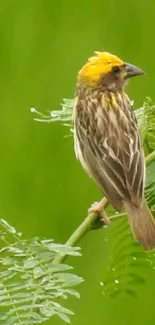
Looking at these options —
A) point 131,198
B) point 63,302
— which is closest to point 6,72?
point 63,302

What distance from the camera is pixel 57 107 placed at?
364 centimetres

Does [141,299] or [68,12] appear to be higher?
[68,12]

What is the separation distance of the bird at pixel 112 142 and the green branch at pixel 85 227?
0.04ft

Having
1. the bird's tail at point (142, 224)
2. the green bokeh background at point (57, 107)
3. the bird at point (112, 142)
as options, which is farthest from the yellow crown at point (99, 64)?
the green bokeh background at point (57, 107)

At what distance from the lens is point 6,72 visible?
3.81m

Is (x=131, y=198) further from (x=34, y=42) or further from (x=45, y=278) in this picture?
(x=34, y=42)

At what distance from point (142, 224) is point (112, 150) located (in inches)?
14.2

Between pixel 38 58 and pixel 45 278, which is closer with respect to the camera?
pixel 45 278

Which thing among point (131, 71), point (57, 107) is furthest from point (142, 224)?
point (57, 107)

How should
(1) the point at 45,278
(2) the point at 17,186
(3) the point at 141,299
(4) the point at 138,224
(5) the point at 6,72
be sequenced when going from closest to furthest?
(1) the point at 45,278, (4) the point at 138,224, (3) the point at 141,299, (2) the point at 17,186, (5) the point at 6,72

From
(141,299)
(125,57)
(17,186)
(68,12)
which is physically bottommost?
(141,299)

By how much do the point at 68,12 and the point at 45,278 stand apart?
2.77 meters

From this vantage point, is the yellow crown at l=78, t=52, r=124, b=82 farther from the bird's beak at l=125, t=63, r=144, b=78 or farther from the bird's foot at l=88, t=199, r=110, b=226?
the bird's foot at l=88, t=199, r=110, b=226

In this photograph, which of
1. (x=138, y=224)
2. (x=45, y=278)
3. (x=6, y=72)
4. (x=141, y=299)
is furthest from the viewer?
(x=6, y=72)
